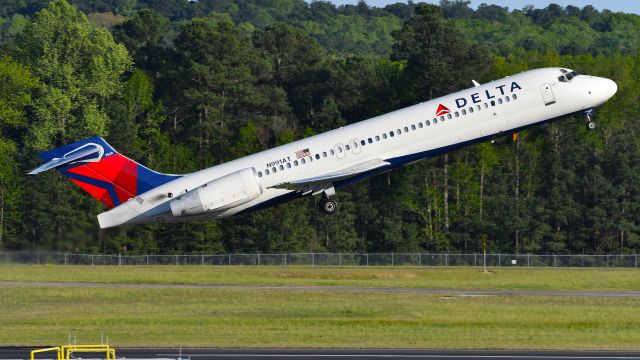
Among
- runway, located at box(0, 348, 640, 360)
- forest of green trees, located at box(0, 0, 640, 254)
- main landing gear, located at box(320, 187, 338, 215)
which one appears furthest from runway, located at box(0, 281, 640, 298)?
runway, located at box(0, 348, 640, 360)

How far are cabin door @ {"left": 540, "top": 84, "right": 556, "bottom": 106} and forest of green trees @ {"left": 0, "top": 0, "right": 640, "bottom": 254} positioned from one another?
48.0 metres

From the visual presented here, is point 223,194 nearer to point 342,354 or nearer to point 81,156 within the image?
point 81,156

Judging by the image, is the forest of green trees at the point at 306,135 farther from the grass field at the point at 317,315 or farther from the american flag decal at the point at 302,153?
the american flag decal at the point at 302,153

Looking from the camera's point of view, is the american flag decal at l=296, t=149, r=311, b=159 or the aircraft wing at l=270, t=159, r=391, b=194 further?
the american flag decal at l=296, t=149, r=311, b=159

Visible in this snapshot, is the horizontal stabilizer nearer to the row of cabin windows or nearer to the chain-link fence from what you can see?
the row of cabin windows

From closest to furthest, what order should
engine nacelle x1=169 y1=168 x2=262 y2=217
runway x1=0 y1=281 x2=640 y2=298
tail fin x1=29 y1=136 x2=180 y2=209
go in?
engine nacelle x1=169 y1=168 x2=262 y2=217
tail fin x1=29 y1=136 x2=180 y2=209
runway x1=0 y1=281 x2=640 y2=298

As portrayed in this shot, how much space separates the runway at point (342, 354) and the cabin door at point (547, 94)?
17128mm

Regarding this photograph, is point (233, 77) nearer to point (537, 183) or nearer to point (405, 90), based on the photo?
point (405, 90)

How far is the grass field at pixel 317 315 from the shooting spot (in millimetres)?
58469

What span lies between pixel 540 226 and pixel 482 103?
55727 millimetres

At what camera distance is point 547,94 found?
66.8m

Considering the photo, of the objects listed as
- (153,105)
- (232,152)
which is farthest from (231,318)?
(153,105)

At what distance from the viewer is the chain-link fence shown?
107m

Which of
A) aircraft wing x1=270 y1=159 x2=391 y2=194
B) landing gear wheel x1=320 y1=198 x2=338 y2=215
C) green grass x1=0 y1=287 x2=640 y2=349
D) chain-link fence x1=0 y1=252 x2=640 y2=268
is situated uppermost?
aircraft wing x1=270 y1=159 x2=391 y2=194
